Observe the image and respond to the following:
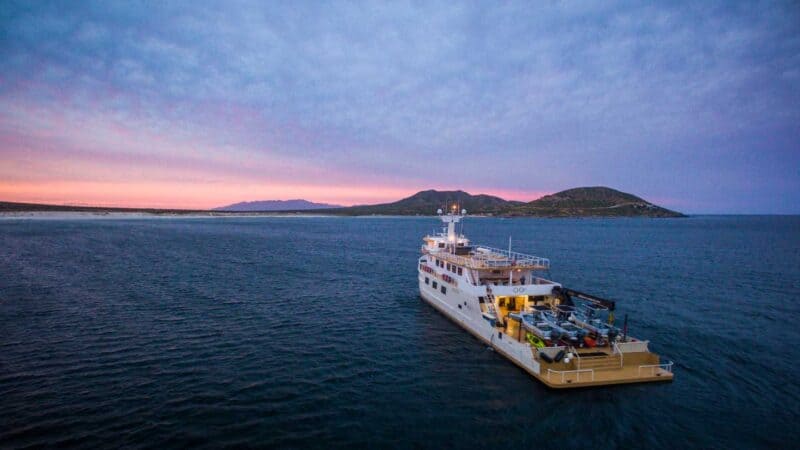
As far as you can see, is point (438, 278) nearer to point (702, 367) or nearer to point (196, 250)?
point (702, 367)

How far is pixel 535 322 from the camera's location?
28266 millimetres

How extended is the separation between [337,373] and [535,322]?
1477cm

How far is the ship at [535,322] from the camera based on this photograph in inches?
941

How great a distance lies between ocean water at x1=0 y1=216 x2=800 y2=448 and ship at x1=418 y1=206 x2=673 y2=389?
106 cm

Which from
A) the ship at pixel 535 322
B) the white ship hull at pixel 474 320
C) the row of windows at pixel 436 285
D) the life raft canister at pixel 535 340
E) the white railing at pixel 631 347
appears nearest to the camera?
the ship at pixel 535 322

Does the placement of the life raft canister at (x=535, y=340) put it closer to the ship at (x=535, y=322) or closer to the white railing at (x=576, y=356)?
the ship at (x=535, y=322)

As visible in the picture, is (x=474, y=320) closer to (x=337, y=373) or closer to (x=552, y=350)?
(x=552, y=350)

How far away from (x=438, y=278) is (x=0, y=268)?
6600 cm

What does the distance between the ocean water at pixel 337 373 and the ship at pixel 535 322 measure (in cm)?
106

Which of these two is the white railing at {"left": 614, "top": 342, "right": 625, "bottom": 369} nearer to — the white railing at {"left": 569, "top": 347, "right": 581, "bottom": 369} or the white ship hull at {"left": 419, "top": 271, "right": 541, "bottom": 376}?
the white railing at {"left": 569, "top": 347, "right": 581, "bottom": 369}

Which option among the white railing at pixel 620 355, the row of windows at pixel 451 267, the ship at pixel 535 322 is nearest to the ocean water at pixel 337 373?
the ship at pixel 535 322

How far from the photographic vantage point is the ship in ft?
78.4

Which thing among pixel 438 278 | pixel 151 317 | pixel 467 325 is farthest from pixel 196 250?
pixel 467 325

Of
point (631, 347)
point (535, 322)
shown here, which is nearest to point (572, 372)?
point (631, 347)
